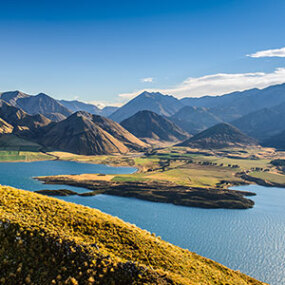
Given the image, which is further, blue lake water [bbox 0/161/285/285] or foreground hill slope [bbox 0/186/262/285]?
blue lake water [bbox 0/161/285/285]

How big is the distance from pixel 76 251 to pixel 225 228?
91423mm

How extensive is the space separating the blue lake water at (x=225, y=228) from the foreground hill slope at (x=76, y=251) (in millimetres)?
45925

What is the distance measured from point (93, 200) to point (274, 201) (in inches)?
4239

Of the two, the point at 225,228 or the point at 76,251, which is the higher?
the point at 76,251

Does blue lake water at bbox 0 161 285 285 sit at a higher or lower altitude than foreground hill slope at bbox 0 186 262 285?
lower

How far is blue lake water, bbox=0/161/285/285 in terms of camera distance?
77.6 m

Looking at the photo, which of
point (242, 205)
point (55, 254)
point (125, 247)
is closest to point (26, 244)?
point (55, 254)

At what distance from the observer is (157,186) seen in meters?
175

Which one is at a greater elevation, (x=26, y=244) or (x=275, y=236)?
(x=26, y=244)

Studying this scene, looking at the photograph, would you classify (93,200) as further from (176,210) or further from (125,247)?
(125,247)

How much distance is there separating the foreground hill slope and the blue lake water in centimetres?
4593

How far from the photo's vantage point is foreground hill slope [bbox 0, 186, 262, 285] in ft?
90.8

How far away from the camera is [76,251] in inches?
1160

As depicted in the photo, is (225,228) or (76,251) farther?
(225,228)
